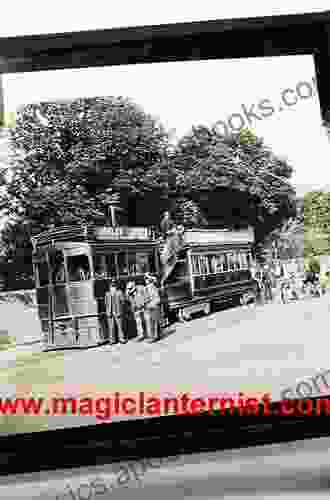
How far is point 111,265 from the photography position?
1.57m

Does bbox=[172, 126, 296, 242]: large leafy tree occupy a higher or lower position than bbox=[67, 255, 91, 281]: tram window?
higher

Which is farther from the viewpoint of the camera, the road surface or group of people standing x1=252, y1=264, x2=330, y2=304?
group of people standing x1=252, y1=264, x2=330, y2=304

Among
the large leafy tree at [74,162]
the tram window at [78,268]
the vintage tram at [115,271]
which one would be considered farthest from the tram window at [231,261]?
the tram window at [78,268]

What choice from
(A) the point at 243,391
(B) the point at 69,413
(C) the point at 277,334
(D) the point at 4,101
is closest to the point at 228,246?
(C) the point at 277,334

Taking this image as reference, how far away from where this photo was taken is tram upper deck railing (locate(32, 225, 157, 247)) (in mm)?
1523

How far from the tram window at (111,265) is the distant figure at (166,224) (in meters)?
0.18

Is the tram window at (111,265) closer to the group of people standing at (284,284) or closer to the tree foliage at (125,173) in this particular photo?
the tree foliage at (125,173)

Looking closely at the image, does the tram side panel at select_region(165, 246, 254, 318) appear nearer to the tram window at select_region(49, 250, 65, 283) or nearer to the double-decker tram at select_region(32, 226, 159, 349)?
the double-decker tram at select_region(32, 226, 159, 349)

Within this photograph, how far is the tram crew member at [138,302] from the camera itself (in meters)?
1.55

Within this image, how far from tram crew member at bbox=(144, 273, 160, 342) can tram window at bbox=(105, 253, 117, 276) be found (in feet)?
0.35

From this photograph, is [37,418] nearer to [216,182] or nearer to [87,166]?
[87,166]

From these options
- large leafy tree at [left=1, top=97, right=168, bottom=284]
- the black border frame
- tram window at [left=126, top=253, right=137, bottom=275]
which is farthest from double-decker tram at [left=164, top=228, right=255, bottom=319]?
the black border frame

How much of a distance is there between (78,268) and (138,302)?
0.22 meters

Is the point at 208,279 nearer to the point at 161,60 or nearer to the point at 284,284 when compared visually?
the point at 284,284
